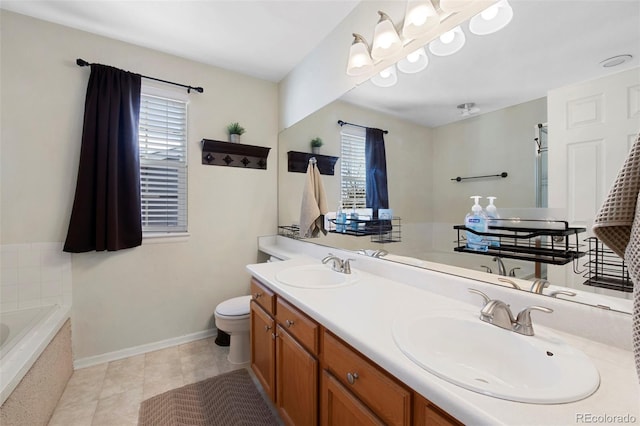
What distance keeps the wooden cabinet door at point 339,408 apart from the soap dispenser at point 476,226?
777 millimetres

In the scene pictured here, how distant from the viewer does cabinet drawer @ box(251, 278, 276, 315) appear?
4.74 ft

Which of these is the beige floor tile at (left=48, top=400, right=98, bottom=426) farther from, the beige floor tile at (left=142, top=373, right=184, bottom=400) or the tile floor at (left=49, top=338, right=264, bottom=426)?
the beige floor tile at (left=142, top=373, right=184, bottom=400)

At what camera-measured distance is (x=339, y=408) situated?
935 millimetres

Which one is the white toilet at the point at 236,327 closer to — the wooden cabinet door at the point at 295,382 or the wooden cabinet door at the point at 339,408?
the wooden cabinet door at the point at 295,382

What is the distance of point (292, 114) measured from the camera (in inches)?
101

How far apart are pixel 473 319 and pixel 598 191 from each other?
1.84 feet

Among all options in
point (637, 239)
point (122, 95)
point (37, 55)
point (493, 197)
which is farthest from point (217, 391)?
→ point (37, 55)

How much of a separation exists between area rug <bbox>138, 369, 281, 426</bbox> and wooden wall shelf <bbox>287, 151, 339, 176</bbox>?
162 centimetres

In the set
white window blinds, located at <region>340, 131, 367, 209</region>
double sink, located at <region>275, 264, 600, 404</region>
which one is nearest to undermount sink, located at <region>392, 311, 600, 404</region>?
double sink, located at <region>275, 264, 600, 404</region>

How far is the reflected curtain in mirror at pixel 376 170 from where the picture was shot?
161 cm

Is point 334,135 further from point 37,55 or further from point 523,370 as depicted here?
point 37,55

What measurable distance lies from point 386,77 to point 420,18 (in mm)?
338

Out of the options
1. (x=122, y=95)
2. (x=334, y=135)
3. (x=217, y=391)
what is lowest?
(x=217, y=391)

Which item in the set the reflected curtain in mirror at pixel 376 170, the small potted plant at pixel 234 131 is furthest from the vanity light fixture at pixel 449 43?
the small potted plant at pixel 234 131
